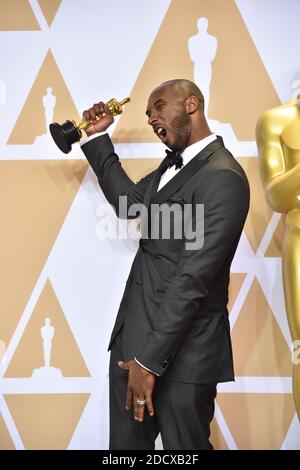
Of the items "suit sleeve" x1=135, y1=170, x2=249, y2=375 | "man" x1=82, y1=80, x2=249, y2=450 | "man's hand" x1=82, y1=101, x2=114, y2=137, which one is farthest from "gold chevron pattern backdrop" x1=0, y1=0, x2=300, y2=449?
"suit sleeve" x1=135, y1=170, x2=249, y2=375

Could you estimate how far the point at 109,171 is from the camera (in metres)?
2.14

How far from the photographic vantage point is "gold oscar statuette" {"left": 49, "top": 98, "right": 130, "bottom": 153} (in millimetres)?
2076

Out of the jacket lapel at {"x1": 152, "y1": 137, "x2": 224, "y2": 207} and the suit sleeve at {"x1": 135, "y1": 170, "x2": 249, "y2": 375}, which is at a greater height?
the jacket lapel at {"x1": 152, "y1": 137, "x2": 224, "y2": 207}

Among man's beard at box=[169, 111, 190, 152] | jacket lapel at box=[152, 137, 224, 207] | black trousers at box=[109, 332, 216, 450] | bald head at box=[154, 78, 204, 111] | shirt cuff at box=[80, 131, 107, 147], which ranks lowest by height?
black trousers at box=[109, 332, 216, 450]

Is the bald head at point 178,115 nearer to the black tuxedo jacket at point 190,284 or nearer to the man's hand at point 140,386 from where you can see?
the black tuxedo jacket at point 190,284

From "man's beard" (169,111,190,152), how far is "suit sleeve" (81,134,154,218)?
0.29 metres

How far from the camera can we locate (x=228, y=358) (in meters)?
1.78

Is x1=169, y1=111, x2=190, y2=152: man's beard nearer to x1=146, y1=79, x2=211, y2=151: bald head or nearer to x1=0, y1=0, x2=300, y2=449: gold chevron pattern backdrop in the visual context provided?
x1=146, y1=79, x2=211, y2=151: bald head

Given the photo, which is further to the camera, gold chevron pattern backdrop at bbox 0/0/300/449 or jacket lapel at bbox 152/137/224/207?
gold chevron pattern backdrop at bbox 0/0/300/449

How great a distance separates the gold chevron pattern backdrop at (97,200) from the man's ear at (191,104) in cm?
47

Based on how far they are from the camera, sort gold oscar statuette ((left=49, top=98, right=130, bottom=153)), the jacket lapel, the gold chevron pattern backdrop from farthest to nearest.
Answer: the gold chevron pattern backdrop → gold oscar statuette ((left=49, top=98, right=130, bottom=153)) → the jacket lapel

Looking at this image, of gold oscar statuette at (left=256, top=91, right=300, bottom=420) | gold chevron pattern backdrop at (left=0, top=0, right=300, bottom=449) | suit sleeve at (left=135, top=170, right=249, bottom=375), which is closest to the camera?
suit sleeve at (left=135, top=170, right=249, bottom=375)
